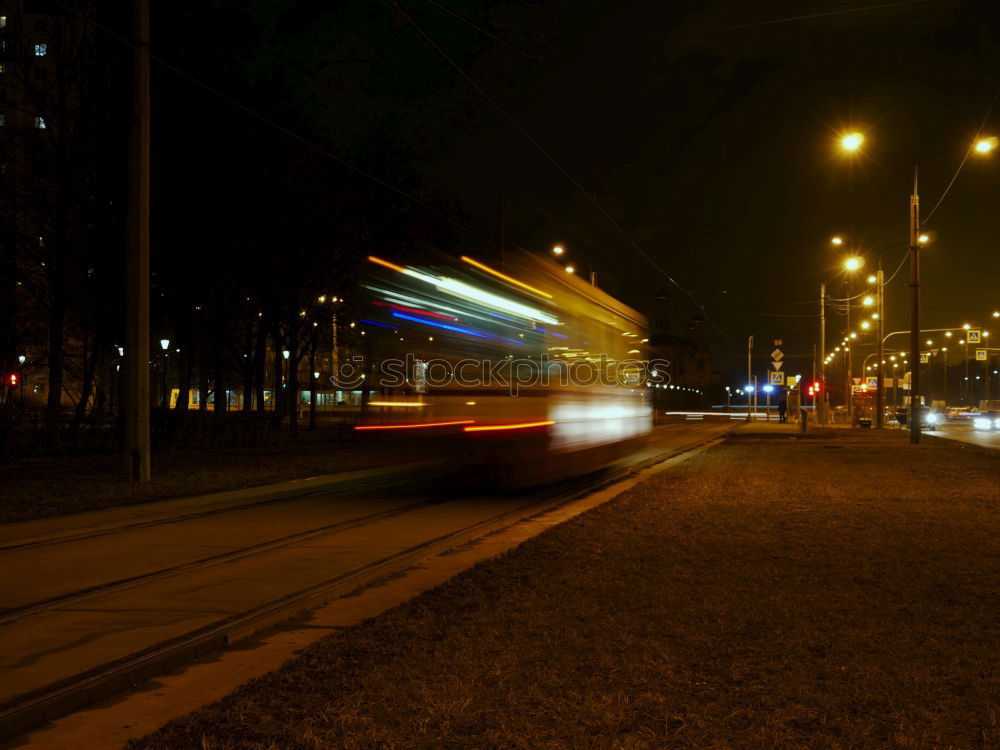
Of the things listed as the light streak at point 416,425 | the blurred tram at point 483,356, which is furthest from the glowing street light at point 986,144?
the light streak at point 416,425

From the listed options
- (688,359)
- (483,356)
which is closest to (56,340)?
(483,356)

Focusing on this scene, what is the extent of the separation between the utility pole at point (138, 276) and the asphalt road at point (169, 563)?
2.64 m

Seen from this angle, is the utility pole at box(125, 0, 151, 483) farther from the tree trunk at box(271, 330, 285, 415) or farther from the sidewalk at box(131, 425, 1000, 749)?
the tree trunk at box(271, 330, 285, 415)

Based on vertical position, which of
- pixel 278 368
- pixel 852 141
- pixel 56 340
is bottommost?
pixel 278 368

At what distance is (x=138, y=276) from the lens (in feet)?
A: 59.5

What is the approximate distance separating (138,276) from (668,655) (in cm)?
1465

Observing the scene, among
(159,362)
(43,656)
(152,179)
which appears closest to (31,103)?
(152,179)

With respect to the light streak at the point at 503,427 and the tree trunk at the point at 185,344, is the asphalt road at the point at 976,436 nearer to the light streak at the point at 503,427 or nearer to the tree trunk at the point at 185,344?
the light streak at the point at 503,427

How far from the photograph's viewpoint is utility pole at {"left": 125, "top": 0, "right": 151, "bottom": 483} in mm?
17891

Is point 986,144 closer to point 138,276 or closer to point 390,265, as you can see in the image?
point 390,265

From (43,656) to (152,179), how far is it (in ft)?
75.4

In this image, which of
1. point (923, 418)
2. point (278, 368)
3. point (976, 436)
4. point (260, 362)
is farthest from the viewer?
point (923, 418)

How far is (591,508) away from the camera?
591 inches

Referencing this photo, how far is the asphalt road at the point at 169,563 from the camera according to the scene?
6992mm
